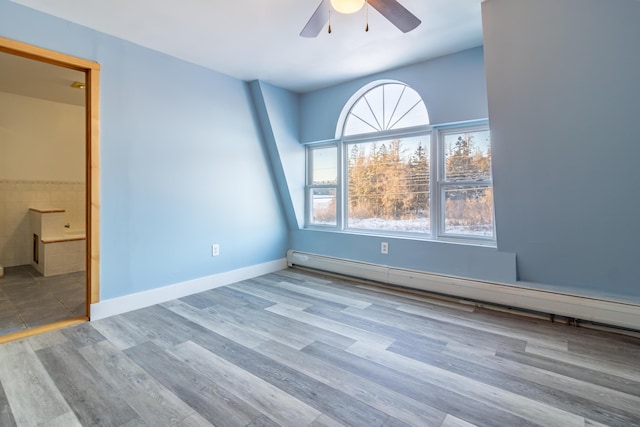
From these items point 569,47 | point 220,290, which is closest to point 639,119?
point 569,47

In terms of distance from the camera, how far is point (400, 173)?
3.51 meters

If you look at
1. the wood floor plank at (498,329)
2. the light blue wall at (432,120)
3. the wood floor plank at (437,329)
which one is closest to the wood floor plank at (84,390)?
the wood floor plank at (437,329)

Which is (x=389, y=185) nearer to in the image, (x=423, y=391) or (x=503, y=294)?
(x=503, y=294)

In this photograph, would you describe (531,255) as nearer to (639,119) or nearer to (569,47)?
(639,119)

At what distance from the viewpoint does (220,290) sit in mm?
3338

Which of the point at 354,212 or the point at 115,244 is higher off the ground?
the point at 354,212

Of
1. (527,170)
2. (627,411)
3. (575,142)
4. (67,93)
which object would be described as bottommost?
(627,411)

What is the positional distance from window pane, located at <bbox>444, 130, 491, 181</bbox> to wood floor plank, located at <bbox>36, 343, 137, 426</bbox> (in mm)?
3135

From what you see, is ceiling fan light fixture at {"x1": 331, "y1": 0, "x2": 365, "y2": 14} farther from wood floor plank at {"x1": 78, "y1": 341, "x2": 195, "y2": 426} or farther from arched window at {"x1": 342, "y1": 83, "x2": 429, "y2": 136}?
wood floor plank at {"x1": 78, "y1": 341, "x2": 195, "y2": 426}

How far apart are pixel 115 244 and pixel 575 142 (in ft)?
12.1

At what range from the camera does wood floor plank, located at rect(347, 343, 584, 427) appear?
1.44 metres

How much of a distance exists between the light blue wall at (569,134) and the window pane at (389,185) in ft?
3.02

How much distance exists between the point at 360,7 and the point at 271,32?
114cm

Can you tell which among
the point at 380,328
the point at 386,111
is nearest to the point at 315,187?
the point at 386,111
